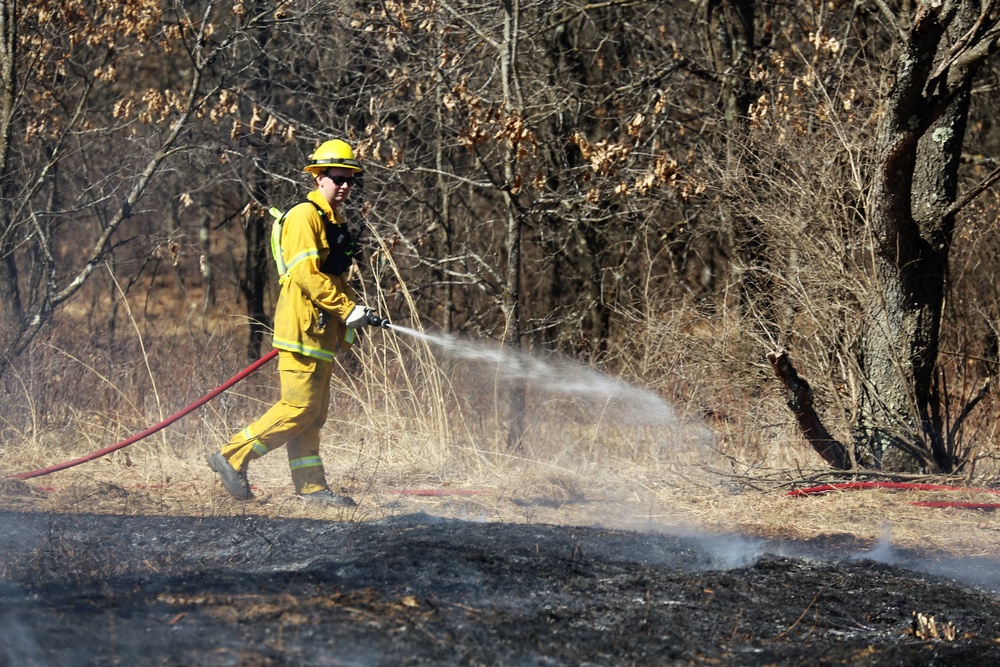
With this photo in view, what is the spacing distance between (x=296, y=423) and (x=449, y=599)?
263cm

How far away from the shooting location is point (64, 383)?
9.73 metres

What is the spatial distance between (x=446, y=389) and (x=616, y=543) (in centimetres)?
414

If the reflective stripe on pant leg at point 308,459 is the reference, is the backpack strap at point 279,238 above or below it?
above

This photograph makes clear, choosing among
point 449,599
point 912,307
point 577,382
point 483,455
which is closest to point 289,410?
point 483,455

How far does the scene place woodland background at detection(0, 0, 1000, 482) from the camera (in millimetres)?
7559

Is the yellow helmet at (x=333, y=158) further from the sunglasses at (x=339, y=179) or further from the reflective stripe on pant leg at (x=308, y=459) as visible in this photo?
the reflective stripe on pant leg at (x=308, y=459)

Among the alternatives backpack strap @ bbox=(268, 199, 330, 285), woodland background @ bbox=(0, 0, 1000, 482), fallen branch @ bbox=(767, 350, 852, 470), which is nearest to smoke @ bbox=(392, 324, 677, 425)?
woodland background @ bbox=(0, 0, 1000, 482)

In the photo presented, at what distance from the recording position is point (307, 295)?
251 inches

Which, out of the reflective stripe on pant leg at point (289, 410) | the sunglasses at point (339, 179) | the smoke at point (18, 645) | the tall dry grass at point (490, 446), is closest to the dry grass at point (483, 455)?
the tall dry grass at point (490, 446)

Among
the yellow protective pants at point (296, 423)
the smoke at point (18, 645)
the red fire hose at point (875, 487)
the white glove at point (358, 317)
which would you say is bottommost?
the smoke at point (18, 645)

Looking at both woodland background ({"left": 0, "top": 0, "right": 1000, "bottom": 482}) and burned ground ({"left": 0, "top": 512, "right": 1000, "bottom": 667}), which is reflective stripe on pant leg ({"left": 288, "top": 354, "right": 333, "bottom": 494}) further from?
woodland background ({"left": 0, "top": 0, "right": 1000, "bottom": 482})

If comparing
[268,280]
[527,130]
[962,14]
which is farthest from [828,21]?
[268,280]

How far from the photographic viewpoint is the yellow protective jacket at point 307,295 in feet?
20.6

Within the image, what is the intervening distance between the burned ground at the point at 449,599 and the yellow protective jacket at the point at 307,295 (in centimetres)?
119
